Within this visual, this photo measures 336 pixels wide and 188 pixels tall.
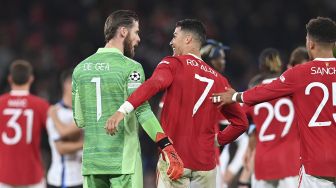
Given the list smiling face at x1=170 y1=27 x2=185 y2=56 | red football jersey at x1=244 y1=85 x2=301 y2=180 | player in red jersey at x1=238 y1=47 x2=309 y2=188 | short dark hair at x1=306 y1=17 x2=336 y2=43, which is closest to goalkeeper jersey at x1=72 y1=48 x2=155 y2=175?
smiling face at x1=170 y1=27 x2=185 y2=56

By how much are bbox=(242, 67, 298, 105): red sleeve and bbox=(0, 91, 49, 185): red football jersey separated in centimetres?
417

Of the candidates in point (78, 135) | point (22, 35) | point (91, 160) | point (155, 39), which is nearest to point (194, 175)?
point (91, 160)

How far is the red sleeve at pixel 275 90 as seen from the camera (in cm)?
730

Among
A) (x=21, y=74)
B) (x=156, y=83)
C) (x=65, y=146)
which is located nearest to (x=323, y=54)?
(x=156, y=83)

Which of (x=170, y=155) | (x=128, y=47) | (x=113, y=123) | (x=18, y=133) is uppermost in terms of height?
(x=128, y=47)

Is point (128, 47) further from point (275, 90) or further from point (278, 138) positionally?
point (278, 138)

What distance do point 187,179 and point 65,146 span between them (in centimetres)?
347

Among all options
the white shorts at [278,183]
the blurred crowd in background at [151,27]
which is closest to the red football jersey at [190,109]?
the white shorts at [278,183]

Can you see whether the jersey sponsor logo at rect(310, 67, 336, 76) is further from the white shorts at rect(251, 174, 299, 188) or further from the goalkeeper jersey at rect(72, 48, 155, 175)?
the white shorts at rect(251, 174, 299, 188)

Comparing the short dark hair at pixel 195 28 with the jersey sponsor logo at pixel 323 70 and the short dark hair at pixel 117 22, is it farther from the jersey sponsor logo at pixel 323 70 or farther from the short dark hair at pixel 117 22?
the jersey sponsor logo at pixel 323 70

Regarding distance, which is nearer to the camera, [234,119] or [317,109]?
[317,109]

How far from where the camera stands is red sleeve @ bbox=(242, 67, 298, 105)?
287 inches

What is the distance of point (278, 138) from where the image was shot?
977 centimetres

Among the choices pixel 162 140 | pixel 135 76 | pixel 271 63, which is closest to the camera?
pixel 162 140
